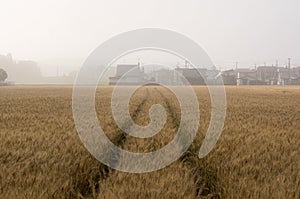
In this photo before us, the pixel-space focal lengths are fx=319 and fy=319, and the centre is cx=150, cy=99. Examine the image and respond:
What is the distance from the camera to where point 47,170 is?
4.31 meters

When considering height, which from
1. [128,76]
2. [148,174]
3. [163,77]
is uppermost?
[128,76]

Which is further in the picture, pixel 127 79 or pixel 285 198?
pixel 127 79

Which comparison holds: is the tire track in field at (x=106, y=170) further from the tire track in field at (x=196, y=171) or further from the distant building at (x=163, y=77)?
the distant building at (x=163, y=77)

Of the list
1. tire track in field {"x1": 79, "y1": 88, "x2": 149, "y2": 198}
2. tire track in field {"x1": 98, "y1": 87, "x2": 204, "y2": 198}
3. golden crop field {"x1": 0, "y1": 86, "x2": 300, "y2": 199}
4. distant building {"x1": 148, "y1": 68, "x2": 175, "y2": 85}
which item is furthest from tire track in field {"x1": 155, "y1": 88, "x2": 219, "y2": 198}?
distant building {"x1": 148, "y1": 68, "x2": 175, "y2": 85}

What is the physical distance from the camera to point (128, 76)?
4208 inches

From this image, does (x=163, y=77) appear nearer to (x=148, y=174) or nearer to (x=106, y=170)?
(x=106, y=170)

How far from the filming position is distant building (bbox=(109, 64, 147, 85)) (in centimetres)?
10419

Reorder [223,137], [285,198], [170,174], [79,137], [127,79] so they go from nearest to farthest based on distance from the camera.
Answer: [285,198]
[170,174]
[79,137]
[223,137]
[127,79]

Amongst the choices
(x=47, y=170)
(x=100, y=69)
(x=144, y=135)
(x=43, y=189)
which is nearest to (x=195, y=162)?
(x=144, y=135)

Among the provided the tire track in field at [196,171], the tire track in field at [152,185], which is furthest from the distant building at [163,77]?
the tire track in field at [152,185]

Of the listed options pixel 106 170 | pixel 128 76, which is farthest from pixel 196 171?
pixel 128 76

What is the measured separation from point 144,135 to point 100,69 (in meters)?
119

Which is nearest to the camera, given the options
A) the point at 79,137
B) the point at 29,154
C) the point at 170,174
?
the point at 170,174

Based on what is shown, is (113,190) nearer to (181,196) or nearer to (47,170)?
(181,196)
